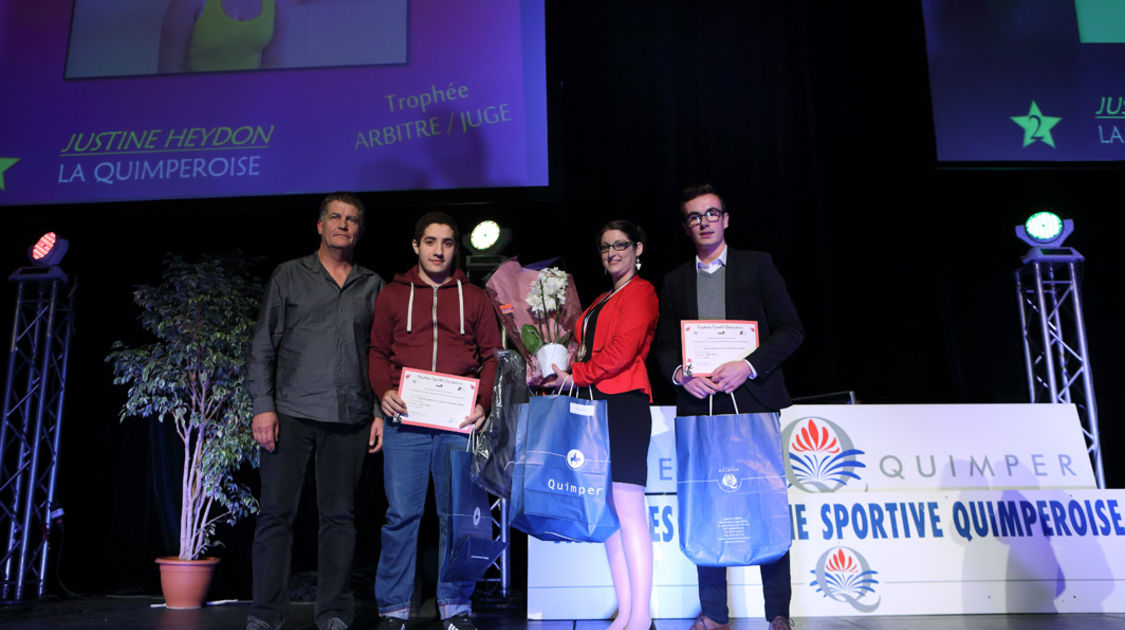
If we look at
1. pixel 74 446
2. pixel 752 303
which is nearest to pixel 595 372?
pixel 752 303

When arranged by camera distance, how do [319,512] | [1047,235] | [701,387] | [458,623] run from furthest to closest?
[1047,235]
[319,512]
[458,623]
[701,387]

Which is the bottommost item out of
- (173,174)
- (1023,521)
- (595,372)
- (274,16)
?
(1023,521)

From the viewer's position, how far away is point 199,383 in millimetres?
3686

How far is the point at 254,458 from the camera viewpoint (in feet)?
11.8

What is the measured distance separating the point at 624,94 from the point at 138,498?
133 inches

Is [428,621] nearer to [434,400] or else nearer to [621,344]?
[434,400]

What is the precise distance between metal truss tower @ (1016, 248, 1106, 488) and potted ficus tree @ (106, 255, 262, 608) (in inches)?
151

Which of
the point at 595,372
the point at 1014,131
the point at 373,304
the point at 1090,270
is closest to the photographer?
the point at 595,372

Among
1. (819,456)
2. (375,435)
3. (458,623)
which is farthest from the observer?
(819,456)

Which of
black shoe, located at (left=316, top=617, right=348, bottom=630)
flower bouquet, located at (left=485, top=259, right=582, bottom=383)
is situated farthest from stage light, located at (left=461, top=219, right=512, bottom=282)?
black shoe, located at (left=316, top=617, right=348, bottom=630)

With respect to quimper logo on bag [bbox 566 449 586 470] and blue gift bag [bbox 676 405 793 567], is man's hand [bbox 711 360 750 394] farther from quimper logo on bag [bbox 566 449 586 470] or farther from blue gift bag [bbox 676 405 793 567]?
quimper logo on bag [bbox 566 449 586 470]

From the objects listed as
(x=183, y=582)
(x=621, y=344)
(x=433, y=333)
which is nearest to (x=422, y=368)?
(x=433, y=333)

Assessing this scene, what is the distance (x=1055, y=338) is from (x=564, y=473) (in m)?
3.01

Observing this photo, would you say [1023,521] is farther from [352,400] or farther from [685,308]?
[352,400]
